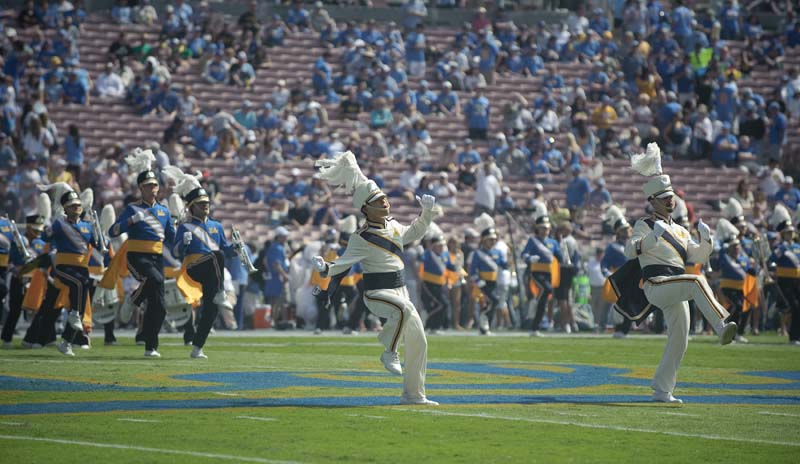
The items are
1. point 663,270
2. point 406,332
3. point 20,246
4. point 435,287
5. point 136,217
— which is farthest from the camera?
point 435,287

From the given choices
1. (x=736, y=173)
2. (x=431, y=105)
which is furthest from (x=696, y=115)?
(x=431, y=105)

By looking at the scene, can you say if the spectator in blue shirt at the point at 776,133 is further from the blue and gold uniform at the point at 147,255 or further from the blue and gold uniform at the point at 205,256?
the blue and gold uniform at the point at 147,255

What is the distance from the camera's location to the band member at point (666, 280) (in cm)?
1324

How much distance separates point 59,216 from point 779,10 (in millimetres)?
28512

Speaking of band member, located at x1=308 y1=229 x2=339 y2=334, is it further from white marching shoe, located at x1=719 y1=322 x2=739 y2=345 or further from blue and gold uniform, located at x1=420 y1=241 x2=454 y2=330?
white marching shoe, located at x1=719 y1=322 x2=739 y2=345

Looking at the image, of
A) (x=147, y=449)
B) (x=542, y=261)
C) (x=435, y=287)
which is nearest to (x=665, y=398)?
(x=147, y=449)

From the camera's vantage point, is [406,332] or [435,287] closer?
[406,332]

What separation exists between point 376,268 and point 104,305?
28.6 feet

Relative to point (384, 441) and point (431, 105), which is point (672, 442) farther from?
point (431, 105)

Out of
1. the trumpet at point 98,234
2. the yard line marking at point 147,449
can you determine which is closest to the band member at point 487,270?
the trumpet at point 98,234

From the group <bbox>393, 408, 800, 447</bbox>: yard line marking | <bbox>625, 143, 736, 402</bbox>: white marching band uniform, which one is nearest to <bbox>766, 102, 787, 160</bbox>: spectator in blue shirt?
<bbox>625, 143, 736, 402</bbox>: white marching band uniform

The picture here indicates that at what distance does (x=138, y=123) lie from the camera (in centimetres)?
3369

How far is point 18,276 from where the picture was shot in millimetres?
20859

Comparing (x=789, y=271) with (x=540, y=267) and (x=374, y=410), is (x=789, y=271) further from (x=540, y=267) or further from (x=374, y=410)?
Answer: (x=374, y=410)
